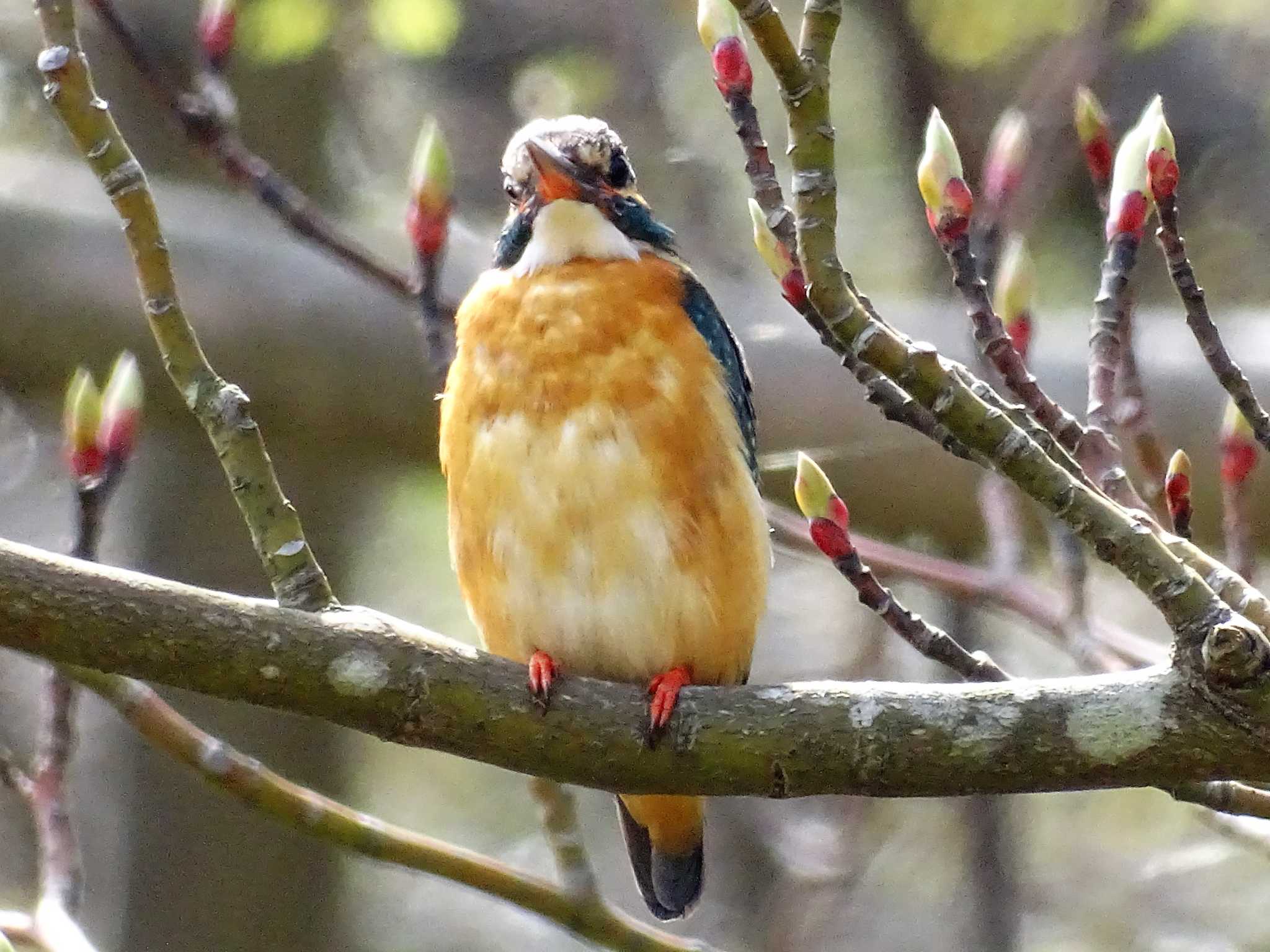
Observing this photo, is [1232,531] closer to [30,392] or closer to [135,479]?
[30,392]

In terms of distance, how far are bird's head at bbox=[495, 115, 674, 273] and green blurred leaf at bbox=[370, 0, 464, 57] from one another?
4.12ft

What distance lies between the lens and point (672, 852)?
261cm

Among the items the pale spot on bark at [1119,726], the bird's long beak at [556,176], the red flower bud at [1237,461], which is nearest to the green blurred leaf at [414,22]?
the bird's long beak at [556,176]

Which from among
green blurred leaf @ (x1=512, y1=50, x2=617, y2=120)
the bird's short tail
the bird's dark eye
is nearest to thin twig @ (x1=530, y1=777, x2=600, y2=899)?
the bird's short tail

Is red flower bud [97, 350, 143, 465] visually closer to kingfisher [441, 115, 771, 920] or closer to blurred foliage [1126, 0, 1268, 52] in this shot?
kingfisher [441, 115, 771, 920]

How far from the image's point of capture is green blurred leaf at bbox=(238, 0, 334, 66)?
140 inches

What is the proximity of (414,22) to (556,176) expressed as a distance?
143 centimetres

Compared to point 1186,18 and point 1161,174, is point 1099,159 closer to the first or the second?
point 1161,174

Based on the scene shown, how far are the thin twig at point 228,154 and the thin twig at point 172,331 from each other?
1.70 feet

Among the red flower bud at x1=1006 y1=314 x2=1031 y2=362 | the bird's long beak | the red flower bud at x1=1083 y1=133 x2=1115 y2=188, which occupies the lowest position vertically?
the red flower bud at x1=1006 y1=314 x2=1031 y2=362

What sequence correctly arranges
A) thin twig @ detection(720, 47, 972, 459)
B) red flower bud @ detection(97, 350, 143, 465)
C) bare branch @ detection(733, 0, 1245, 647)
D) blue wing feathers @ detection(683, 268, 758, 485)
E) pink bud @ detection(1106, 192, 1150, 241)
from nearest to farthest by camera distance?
1. bare branch @ detection(733, 0, 1245, 647)
2. thin twig @ detection(720, 47, 972, 459)
3. pink bud @ detection(1106, 192, 1150, 241)
4. red flower bud @ detection(97, 350, 143, 465)
5. blue wing feathers @ detection(683, 268, 758, 485)

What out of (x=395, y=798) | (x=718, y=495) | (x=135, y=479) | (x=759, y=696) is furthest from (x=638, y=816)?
(x=395, y=798)

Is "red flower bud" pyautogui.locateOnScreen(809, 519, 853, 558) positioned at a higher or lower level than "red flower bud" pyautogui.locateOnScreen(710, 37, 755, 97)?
lower

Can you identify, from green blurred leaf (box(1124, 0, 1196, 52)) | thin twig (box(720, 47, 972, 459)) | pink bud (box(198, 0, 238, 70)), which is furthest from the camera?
green blurred leaf (box(1124, 0, 1196, 52))
